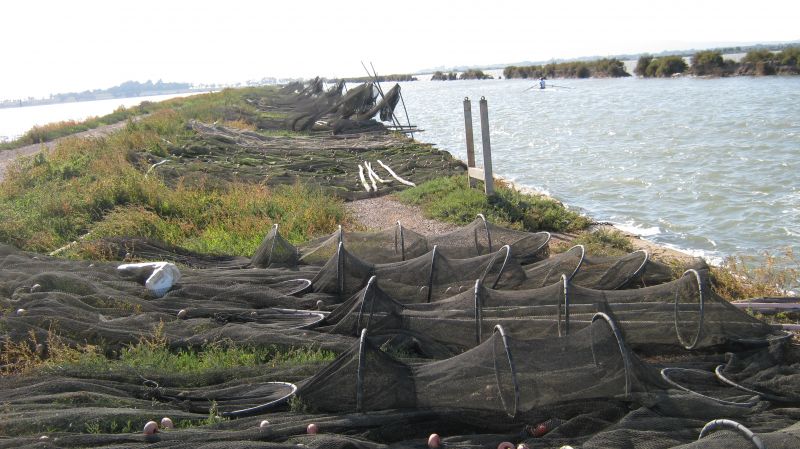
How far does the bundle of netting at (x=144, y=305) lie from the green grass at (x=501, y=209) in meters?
4.60

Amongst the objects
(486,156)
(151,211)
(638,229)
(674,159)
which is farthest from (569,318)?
(674,159)

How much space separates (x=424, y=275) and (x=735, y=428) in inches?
146

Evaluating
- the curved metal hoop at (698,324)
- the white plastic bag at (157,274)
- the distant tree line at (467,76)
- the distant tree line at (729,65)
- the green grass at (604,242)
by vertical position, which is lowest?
the green grass at (604,242)

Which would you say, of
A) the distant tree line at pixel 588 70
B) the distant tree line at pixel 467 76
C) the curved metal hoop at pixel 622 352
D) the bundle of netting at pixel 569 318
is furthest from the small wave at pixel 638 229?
the distant tree line at pixel 467 76

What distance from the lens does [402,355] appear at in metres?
5.52

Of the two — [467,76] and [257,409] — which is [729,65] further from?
[467,76]

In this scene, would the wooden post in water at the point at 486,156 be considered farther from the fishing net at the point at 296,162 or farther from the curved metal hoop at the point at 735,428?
the curved metal hoop at the point at 735,428

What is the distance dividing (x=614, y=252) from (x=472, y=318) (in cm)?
451

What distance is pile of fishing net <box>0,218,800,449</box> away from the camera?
4215 mm

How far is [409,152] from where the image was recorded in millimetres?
Result: 20469

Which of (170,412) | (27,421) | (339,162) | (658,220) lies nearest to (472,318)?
(170,412)

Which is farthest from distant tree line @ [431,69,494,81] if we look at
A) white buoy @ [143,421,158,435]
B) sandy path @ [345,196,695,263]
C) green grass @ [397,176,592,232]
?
white buoy @ [143,421,158,435]

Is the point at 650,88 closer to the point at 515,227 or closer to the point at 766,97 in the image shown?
the point at 766,97

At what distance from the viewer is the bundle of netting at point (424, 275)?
6680 mm
